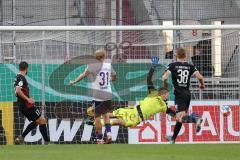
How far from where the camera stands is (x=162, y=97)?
52.5 feet

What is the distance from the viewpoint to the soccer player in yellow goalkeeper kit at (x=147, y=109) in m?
15.8

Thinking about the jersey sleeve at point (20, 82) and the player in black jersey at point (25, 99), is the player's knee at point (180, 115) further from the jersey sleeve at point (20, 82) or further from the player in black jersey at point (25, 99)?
the jersey sleeve at point (20, 82)

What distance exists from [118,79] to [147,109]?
5.72ft

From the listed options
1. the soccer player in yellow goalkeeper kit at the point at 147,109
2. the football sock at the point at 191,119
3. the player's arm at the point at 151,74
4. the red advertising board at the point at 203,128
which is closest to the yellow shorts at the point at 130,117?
the soccer player in yellow goalkeeper kit at the point at 147,109

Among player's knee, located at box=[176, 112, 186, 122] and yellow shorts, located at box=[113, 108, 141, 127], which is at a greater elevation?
player's knee, located at box=[176, 112, 186, 122]

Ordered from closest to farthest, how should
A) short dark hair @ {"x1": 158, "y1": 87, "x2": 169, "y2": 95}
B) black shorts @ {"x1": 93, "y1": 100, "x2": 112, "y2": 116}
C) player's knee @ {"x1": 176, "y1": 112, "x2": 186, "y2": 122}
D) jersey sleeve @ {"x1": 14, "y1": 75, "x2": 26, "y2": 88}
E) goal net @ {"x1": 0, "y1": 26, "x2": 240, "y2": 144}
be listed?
player's knee @ {"x1": 176, "y1": 112, "x2": 186, "y2": 122}, jersey sleeve @ {"x1": 14, "y1": 75, "x2": 26, "y2": 88}, black shorts @ {"x1": 93, "y1": 100, "x2": 112, "y2": 116}, short dark hair @ {"x1": 158, "y1": 87, "x2": 169, "y2": 95}, goal net @ {"x1": 0, "y1": 26, "x2": 240, "y2": 144}

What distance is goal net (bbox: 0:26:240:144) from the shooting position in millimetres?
17031

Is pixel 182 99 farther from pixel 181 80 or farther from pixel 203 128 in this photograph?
pixel 203 128

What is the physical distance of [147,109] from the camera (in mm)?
15961

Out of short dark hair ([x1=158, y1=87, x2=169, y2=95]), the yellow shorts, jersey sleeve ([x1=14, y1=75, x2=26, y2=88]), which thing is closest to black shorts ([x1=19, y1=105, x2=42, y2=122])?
jersey sleeve ([x1=14, y1=75, x2=26, y2=88])

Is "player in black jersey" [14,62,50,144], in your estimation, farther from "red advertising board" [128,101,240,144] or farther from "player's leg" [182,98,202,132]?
"player's leg" [182,98,202,132]

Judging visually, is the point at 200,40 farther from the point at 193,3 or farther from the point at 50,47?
the point at 193,3

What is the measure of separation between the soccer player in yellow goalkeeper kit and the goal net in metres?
0.68

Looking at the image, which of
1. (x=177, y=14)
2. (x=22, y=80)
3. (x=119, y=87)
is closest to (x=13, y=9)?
(x=177, y=14)
